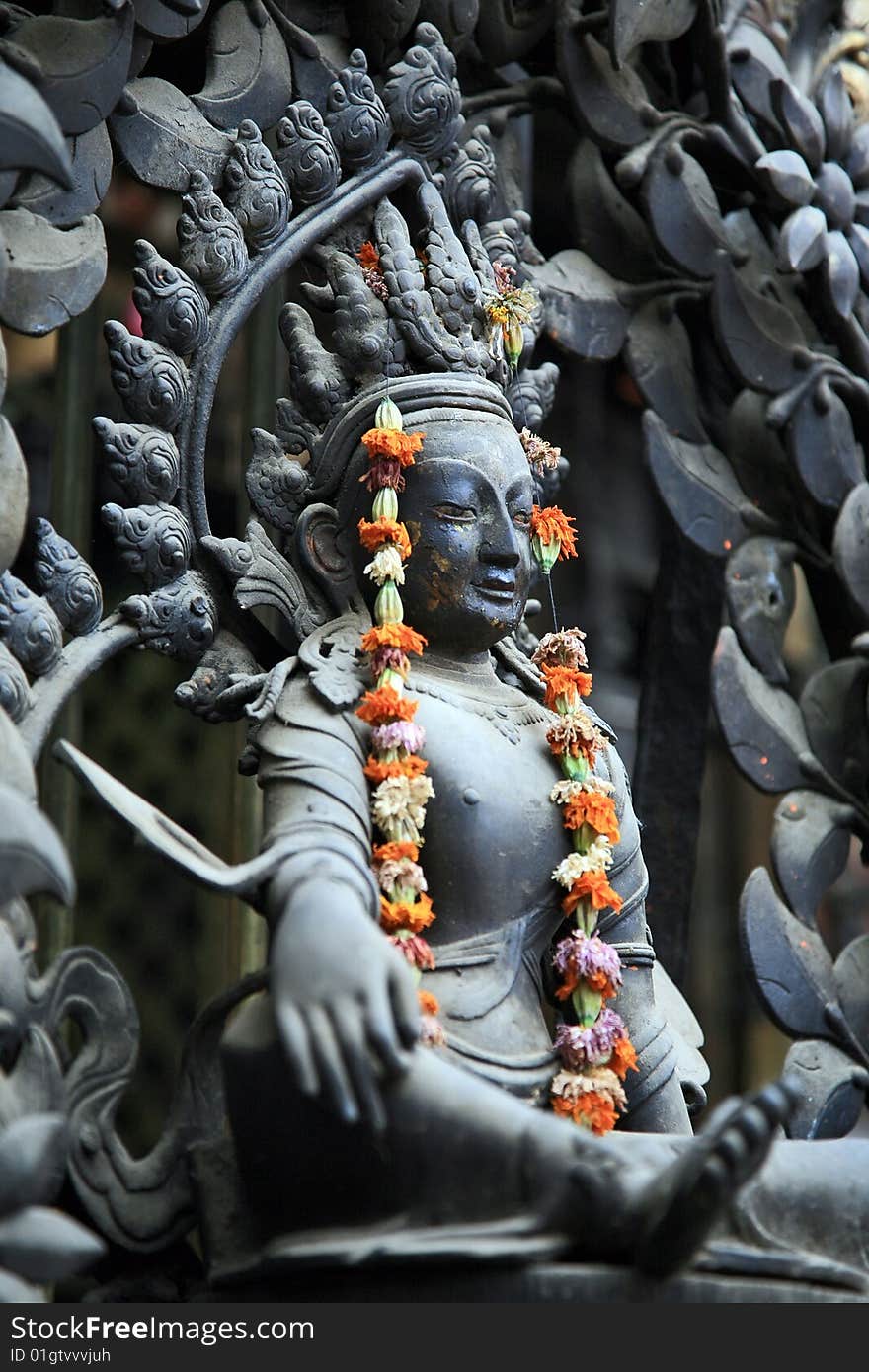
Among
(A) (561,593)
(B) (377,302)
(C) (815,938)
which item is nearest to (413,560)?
(B) (377,302)

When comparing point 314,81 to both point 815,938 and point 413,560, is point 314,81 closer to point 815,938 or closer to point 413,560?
point 413,560

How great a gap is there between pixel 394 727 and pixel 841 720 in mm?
1644

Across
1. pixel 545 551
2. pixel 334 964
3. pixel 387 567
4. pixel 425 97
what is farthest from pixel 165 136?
pixel 334 964

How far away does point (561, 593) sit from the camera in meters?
6.97

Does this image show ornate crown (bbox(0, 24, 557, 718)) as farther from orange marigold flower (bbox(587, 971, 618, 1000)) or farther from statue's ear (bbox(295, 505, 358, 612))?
orange marigold flower (bbox(587, 971, 618, 1000))

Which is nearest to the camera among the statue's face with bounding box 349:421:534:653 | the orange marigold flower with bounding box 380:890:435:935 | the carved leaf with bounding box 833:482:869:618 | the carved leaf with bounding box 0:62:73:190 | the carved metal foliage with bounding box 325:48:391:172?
the carved leaf with bounding box 0:62:73:190

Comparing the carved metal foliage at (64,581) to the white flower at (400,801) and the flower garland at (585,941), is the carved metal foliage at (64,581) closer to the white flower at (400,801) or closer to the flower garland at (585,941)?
the white flower at (400,801)

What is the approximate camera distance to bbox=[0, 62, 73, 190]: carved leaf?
349 centimetres

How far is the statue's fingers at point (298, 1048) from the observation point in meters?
2.95

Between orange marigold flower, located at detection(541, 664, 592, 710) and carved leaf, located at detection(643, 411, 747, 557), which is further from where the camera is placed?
carved leaf, located at detection(643, 411, 747, 557)

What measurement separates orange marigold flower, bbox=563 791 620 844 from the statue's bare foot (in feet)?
3.42

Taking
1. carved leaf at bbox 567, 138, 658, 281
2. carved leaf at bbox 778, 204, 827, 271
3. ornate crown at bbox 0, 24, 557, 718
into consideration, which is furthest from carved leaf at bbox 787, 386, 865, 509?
ornate crown at bbox 0, 24, 557, 718

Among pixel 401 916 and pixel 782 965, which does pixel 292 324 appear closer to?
pixel 401 916

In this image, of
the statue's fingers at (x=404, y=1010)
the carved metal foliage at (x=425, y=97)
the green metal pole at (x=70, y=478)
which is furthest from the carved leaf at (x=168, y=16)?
the statue's fingers at (x=404, y=1010)
